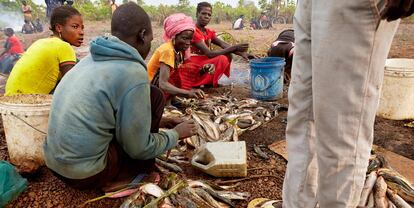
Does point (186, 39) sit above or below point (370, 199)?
above

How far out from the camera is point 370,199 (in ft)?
7.76

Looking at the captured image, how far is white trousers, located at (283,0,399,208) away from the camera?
1.48 m

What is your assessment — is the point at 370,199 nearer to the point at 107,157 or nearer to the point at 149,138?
the point at 149,138

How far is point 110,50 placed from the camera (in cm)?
213

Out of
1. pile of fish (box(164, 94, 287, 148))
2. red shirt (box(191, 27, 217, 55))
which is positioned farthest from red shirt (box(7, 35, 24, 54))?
pile of fish (box(164, 94, 287, 148))

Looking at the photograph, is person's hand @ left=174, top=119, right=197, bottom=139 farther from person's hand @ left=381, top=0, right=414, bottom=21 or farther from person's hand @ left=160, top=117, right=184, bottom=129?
person's hand @ left=381, top=0, right=414, bottom=21

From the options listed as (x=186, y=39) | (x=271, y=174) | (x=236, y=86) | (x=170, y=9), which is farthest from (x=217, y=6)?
(x=271, y=174)

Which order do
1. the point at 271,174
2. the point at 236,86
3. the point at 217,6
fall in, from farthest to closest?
the point at 217,6
the point at 236,86
the point at 271,174

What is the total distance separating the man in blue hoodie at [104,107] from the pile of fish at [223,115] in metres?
1.33

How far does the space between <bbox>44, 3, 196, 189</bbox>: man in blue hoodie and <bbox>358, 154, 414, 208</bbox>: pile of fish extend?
1.57 m

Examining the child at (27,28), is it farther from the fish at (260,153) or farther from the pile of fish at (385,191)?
the pile of fish at (385,191)

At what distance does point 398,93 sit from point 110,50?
355cm

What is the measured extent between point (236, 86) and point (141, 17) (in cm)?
394

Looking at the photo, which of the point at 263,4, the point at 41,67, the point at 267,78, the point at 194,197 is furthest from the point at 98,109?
the point at 263,4
